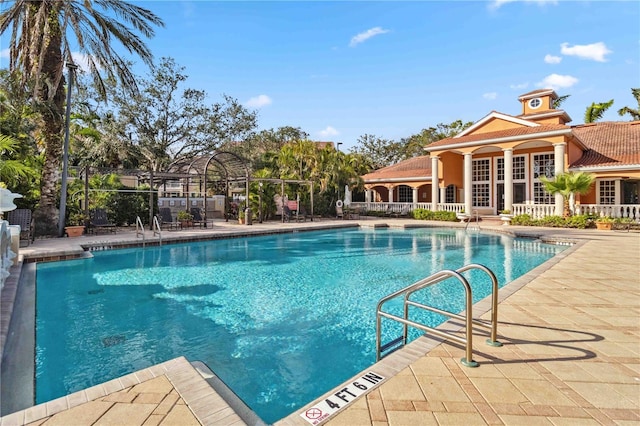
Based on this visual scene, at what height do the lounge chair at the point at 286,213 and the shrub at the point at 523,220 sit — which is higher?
the lounge chair at the point at 286,213

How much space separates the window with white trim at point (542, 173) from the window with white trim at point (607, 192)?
2359 mm

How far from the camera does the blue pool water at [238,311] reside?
13.5 feet

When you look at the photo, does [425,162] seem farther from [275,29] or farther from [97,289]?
[97,289]

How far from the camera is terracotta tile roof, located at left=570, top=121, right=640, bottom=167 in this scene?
754 inches

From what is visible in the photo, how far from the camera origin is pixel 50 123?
42.9ft

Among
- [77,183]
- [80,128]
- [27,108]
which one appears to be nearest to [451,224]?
[77,183]

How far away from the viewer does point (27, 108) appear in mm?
13828

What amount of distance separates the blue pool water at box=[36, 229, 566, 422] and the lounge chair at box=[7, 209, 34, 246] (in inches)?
97.9

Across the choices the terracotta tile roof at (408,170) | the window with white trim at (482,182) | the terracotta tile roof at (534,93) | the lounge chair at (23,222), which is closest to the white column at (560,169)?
the window with white trim at (482,182)

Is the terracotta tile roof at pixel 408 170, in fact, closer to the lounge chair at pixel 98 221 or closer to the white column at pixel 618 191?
the white column at pixel 618 191

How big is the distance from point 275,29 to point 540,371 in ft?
50.2

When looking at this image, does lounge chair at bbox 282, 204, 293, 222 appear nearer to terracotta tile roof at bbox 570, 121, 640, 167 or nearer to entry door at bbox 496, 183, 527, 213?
entry door at bbox 496, 183, 527, 213

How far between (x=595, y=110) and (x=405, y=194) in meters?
18.4

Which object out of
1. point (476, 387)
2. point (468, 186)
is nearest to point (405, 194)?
point (468, 186)
